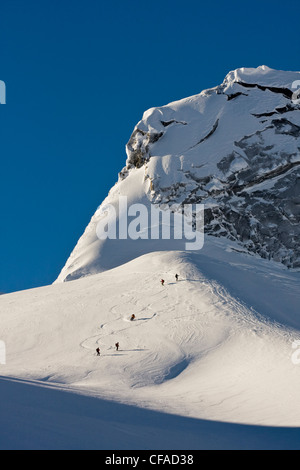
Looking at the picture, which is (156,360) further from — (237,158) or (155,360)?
(237,158)

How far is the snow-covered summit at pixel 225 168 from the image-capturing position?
64.7 metres

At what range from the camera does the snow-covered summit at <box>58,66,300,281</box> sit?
64688 mm

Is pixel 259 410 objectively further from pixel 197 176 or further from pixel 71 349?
pixel 197 176

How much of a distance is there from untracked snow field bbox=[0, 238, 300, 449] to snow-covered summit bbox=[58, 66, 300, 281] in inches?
757

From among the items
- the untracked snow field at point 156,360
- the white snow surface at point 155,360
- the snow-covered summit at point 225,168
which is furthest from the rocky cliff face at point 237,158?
Answer: the untracked snow field at point 156,360

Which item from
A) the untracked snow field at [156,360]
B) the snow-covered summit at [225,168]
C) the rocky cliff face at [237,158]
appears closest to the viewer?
the untracked snow field at [156,360]

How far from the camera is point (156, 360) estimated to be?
2775cm

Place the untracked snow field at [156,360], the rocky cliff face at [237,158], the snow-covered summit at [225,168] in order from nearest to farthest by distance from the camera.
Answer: the untracked snow field at [156,360] < the snow-covered summit at [225,168] < the rocky cliff face at [237,158]

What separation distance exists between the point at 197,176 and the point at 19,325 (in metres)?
41.8

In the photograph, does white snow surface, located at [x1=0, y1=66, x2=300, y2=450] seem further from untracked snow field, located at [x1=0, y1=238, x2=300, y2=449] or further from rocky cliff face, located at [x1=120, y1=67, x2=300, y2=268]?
rocky cliff face, located at [x1=120, y1=67, x2=300, y2=268]

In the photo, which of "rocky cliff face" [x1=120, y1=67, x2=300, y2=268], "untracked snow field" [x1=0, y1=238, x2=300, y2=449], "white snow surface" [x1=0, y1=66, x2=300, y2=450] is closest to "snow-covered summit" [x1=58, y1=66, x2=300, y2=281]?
"rocky cliff face" [x1=120, y1=67, x2=300, y2=268]

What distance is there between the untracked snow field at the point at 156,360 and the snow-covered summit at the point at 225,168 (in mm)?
19228

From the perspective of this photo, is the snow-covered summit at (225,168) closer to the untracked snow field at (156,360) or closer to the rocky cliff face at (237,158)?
the rocky cliff face at (237,158)
